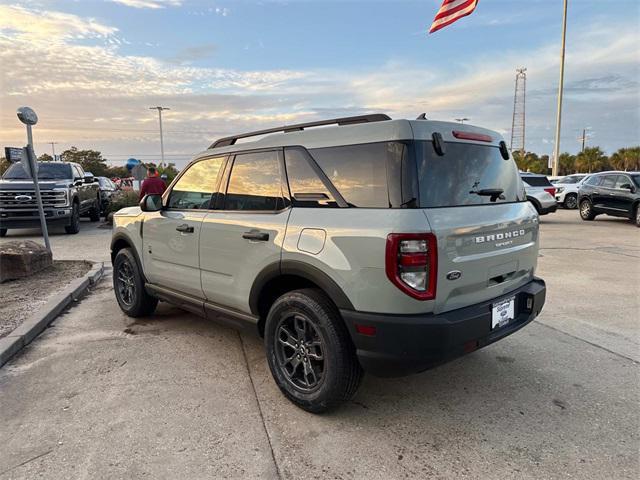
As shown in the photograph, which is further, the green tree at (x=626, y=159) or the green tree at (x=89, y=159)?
the green tree at (x=89, y=159)

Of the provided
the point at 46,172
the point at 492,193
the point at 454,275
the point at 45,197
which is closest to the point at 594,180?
the point at 492,193

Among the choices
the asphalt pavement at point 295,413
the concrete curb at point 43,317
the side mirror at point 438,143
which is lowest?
the asphalt pavement at point 295,413

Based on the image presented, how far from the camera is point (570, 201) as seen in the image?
20.4 metres

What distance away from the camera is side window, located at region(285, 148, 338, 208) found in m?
3.06

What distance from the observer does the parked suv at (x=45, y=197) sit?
11.9 meters

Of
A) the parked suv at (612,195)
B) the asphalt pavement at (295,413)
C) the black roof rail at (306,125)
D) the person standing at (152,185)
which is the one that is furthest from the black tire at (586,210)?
the black roof rail at (306,125)

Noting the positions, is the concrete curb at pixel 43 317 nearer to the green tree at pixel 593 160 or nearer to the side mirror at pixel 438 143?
the side mirror at pixel 438 143

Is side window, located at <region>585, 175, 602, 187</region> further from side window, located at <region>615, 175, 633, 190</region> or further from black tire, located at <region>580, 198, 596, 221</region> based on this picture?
side window, located at <region>615, 175, 633, 190</region>

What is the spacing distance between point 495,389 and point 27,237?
13599 millimetres

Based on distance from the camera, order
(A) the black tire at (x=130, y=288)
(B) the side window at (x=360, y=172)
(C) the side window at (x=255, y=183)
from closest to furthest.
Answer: (B) the side window at (x=360, y=172) < (C) the side window at (x=255, y=183) < (A) the black tire at (x=130, y=288)

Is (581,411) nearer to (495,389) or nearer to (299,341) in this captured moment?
(495,389)

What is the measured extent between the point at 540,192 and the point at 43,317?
1384 cm

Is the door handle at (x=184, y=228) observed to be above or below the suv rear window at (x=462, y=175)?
below

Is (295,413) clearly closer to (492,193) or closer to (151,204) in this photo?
(492,193)
